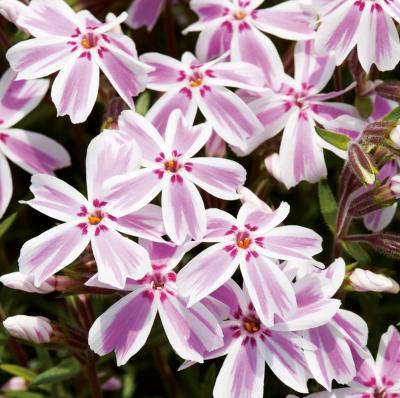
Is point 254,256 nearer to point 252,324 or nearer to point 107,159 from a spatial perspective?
point 252,324

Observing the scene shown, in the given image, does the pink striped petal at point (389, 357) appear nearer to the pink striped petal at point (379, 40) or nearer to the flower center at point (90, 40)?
the pink striped petal at point (379, 40)

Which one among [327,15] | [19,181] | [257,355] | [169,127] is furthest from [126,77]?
[19,181]

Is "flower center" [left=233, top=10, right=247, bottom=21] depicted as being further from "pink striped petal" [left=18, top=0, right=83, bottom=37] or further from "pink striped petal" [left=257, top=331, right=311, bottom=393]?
"pink striped petal" [left=257, top=331, right=311, bottom=393]

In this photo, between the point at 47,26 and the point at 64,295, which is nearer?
the point at 64,295

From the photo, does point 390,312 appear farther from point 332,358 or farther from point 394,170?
point 332,358

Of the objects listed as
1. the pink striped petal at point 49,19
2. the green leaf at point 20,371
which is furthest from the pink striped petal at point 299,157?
the green leaf at point 20,371

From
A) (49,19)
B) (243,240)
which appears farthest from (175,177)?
(49,19)

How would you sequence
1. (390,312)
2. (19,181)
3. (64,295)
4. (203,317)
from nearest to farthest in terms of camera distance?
(203,317) → (64,295) → (390,312) → (19,181)
